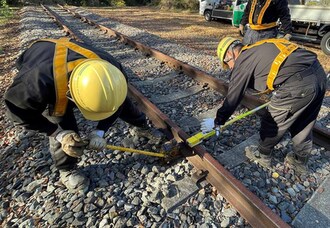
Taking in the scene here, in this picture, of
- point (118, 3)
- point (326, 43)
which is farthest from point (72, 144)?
point (118, 3)

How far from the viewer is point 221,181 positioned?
8.21ft

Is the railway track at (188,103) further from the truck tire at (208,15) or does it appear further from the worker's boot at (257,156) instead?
the truck tire at (208,15)

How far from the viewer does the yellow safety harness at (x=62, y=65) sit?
206cm

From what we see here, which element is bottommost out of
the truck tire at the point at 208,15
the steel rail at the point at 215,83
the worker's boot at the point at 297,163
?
the truck tire at the point at 208,15

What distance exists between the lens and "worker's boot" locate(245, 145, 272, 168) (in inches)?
117

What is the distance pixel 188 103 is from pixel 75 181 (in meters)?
2.34

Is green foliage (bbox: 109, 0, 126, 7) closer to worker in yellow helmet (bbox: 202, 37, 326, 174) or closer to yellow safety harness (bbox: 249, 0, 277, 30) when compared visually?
yellow safety harness (bbox: 249, 0, 277, 30)

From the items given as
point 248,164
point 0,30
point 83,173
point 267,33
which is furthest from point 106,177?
point 0,30

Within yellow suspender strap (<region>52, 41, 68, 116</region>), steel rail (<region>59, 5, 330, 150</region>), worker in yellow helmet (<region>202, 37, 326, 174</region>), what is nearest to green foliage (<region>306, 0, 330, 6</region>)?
steel rail (<region>59, 5, 330, 150</region>)

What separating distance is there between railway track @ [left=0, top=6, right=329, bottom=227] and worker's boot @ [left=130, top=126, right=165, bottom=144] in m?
0.11

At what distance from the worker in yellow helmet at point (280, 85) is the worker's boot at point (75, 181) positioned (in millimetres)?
1566

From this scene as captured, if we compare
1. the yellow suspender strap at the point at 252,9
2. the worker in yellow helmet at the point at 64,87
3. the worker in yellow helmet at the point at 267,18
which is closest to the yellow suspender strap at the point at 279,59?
the worker in yellow helmet at the point at 64,87

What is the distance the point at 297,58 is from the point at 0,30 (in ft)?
45.5

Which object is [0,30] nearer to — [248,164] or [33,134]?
[33,134]
